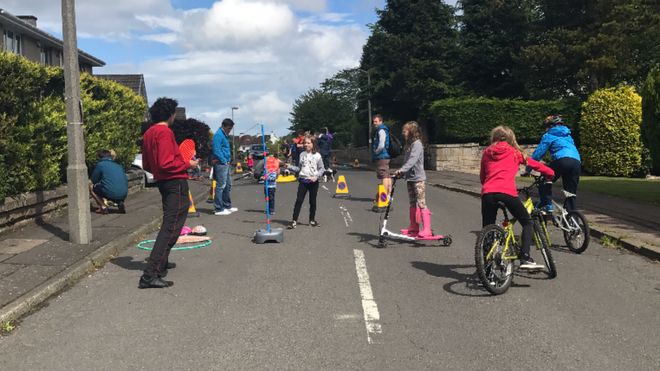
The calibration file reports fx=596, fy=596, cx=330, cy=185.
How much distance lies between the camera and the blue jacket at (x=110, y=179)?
38.4 ft

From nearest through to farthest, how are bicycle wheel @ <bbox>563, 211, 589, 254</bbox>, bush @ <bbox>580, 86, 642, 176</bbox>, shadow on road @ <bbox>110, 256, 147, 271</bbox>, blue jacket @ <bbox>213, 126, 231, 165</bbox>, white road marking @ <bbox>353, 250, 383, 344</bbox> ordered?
white road marking @ <bbox>353, 250, 383, 344</bbox>, shadow on road @ <bbox>110, 256, 147, 271</bbox>, bicycle wheel @ <bbox>563, 211, 589, 254</bbox>, blue jacket @ <bbox>213, 126, 231, 165</bbox>, bush @ <bbox>580, 86, 642, 176</bbox>

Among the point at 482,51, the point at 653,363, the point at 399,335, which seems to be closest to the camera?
the point at 653,363

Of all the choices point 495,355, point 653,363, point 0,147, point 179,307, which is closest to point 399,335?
point 495,355

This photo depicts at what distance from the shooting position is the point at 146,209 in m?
12.8

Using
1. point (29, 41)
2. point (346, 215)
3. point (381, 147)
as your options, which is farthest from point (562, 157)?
point (29, 41)

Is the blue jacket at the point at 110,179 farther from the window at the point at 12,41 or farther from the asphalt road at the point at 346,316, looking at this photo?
the window at the point at 12,41

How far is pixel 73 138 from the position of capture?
26.8 ft

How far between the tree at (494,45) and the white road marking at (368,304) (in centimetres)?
2663

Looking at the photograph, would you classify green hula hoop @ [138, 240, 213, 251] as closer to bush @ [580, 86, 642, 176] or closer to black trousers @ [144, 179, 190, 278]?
black trousers @ [144, 179, 190, 278]

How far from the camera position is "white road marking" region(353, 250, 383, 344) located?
4.86m

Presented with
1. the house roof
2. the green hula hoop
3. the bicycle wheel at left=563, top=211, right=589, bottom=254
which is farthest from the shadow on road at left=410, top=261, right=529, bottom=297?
the house roof

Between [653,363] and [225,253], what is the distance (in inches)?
217

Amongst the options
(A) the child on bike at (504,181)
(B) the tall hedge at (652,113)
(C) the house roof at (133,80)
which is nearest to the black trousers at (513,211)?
(A) the child on bike at (504,181)

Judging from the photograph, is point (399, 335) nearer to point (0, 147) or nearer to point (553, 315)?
point (553, 315)
